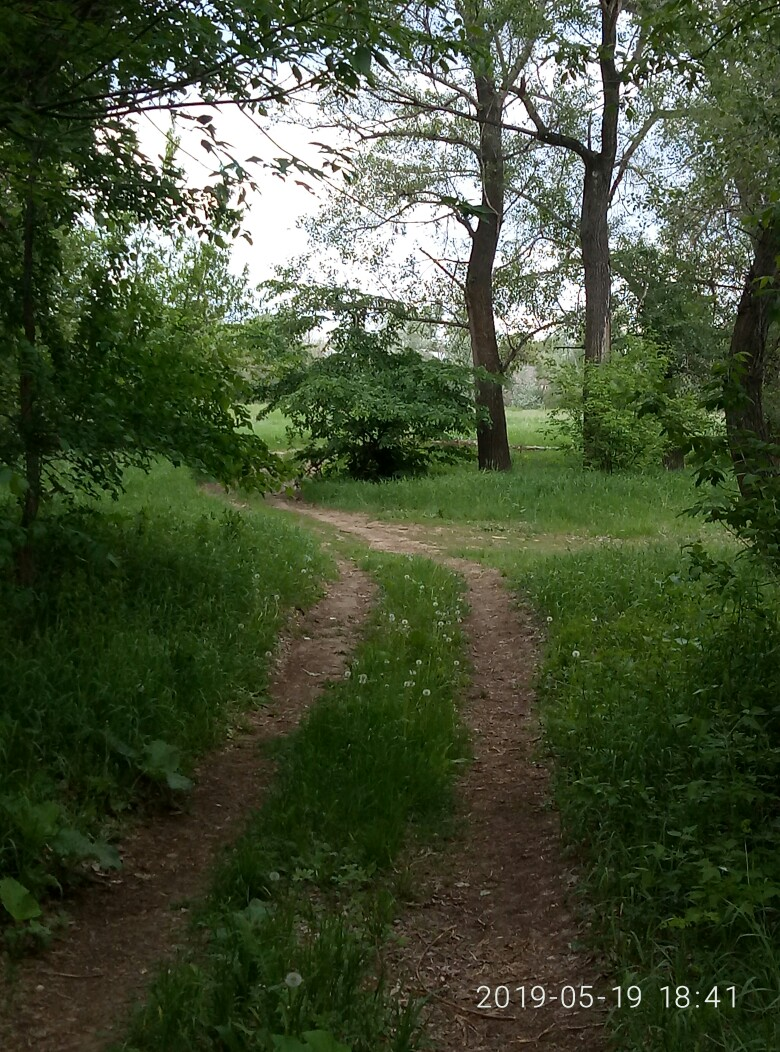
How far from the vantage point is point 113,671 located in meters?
5.17

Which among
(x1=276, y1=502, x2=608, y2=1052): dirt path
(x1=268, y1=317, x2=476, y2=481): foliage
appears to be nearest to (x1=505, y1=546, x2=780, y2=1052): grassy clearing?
(x1=276, y1=502, x2=608, y2=1052): dirt path

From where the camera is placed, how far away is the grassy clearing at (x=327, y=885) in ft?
9.26

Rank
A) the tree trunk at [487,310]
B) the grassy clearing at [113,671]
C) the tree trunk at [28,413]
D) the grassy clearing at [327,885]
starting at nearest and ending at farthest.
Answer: the grassy clearing at [327,885], the grassy clearing at [113,671], the tree trunk at [28,413], the tree trunk at [487,310]

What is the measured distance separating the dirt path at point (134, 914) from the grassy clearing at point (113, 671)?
0.17 m

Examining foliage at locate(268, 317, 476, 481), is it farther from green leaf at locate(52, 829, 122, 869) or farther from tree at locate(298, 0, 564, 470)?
green leaf at locate(52, 829, 122, 869)

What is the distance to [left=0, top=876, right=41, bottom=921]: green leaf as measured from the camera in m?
3.26

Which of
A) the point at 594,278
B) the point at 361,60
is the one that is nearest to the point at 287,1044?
→ the point at 361,60

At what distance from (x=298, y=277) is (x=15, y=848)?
19.8 meters

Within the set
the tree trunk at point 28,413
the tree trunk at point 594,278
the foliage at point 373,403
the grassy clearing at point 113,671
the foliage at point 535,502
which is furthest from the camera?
the tree trunk at point 594,278

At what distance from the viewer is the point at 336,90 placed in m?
4.93

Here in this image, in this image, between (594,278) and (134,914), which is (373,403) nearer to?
(594,278)

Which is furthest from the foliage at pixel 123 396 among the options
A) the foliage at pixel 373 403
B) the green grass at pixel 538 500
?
the foliage at pixel 373 403

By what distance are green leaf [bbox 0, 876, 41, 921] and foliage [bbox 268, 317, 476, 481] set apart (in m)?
15.2

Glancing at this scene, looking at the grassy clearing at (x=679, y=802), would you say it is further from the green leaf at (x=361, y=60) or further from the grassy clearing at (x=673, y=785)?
the green leaf at (x=361, y=60)
